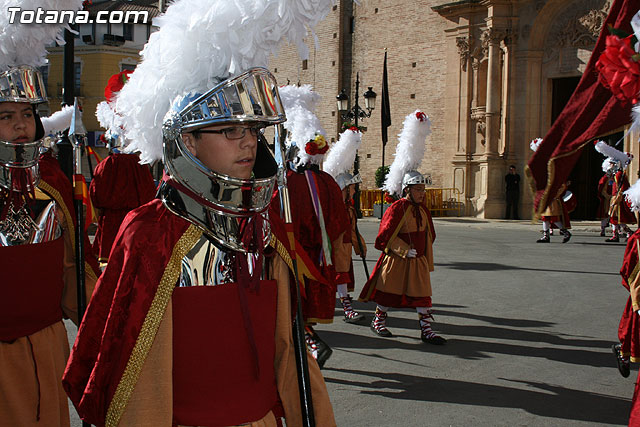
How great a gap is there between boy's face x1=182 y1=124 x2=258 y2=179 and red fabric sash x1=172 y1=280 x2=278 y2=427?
435mm

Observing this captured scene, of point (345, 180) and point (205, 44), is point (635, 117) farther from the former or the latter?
point (345, 180)

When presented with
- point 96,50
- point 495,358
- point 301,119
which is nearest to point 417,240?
point 495,358

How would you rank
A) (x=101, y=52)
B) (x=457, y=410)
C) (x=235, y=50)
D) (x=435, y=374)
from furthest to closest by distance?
1. (x=101, y=52)
2. (x=435, y=374)
3. (x=457, y=410)
4. (x=235, y=50)

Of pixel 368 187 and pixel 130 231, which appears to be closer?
pixel 130 231

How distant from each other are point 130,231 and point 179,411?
0.66 meters

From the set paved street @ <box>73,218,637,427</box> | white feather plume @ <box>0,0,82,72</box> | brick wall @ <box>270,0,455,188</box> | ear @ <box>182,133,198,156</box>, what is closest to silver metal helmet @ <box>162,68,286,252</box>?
ear @ <box>182,133,198,156</box>

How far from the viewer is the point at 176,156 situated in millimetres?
2441

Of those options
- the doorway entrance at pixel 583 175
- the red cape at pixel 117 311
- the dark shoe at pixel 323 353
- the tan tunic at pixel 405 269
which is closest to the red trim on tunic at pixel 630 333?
the dark shoe at pixel 323 353

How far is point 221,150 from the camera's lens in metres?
2.46

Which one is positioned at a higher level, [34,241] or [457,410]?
[34,241]

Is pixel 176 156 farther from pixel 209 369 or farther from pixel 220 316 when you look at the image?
pixel 209 369

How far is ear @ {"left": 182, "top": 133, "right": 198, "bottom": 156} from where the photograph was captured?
2463 millimetres

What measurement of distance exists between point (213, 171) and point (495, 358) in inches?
204

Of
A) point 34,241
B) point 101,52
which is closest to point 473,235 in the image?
point 34,241
